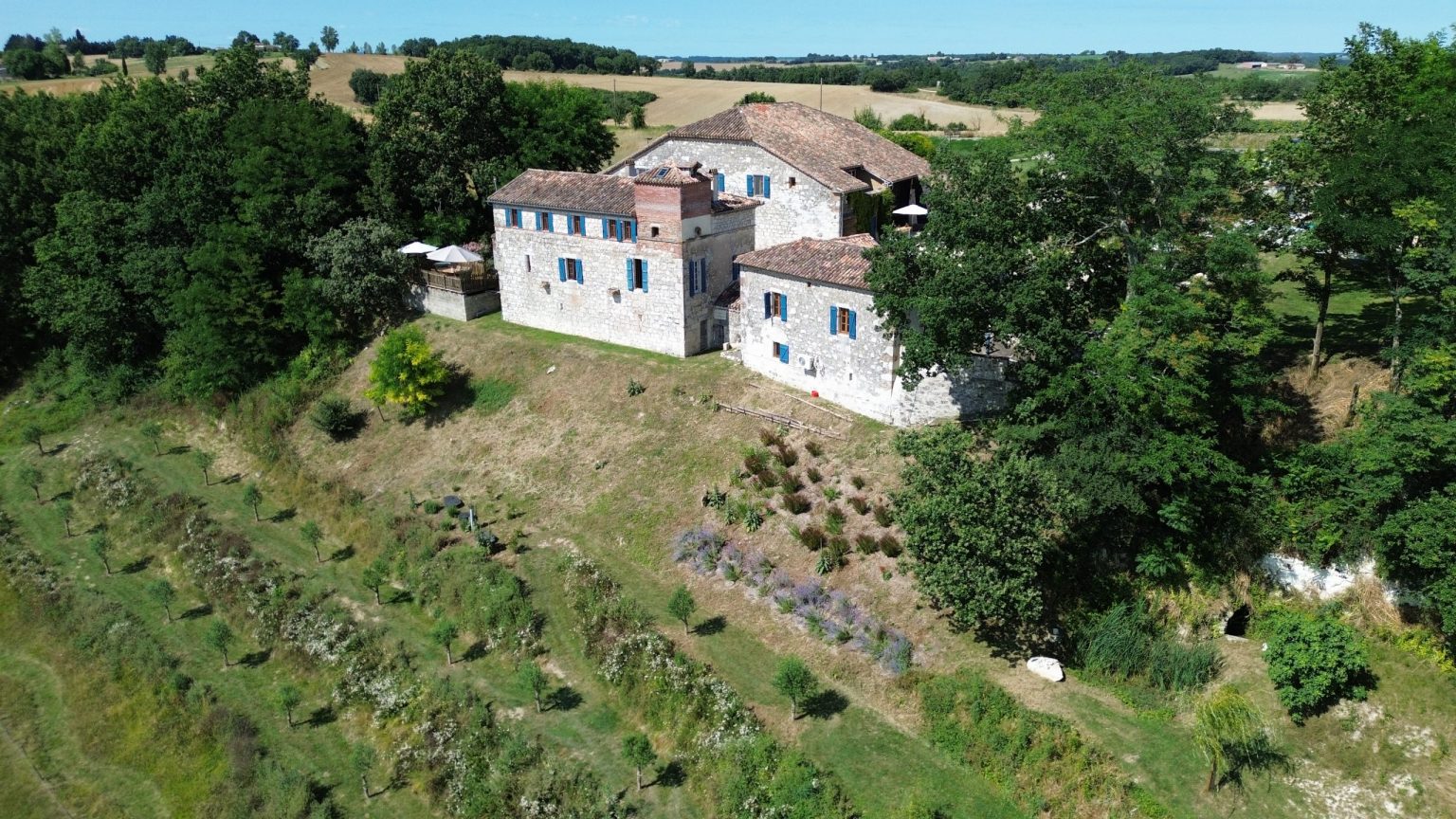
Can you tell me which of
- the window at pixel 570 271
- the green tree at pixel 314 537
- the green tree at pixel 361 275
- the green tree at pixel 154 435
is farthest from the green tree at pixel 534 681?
the green tree at pixel 154 435

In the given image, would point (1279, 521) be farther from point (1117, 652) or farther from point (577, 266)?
point (577, 266)

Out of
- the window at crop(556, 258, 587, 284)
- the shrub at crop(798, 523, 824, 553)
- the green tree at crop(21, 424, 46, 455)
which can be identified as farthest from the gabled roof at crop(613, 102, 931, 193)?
the green tree at crop(21, 424, 46, 455)

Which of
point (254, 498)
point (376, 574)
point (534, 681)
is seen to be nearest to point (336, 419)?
point (254, 498)

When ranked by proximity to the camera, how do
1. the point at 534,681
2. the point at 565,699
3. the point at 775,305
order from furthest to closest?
1. the point at 775,305
2. the point at 565,699
3. the point at 534,681

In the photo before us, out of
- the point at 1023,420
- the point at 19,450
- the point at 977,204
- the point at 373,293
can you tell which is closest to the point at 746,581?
the point at 1023,420

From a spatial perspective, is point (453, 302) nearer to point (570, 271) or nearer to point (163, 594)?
point (570, 271)
